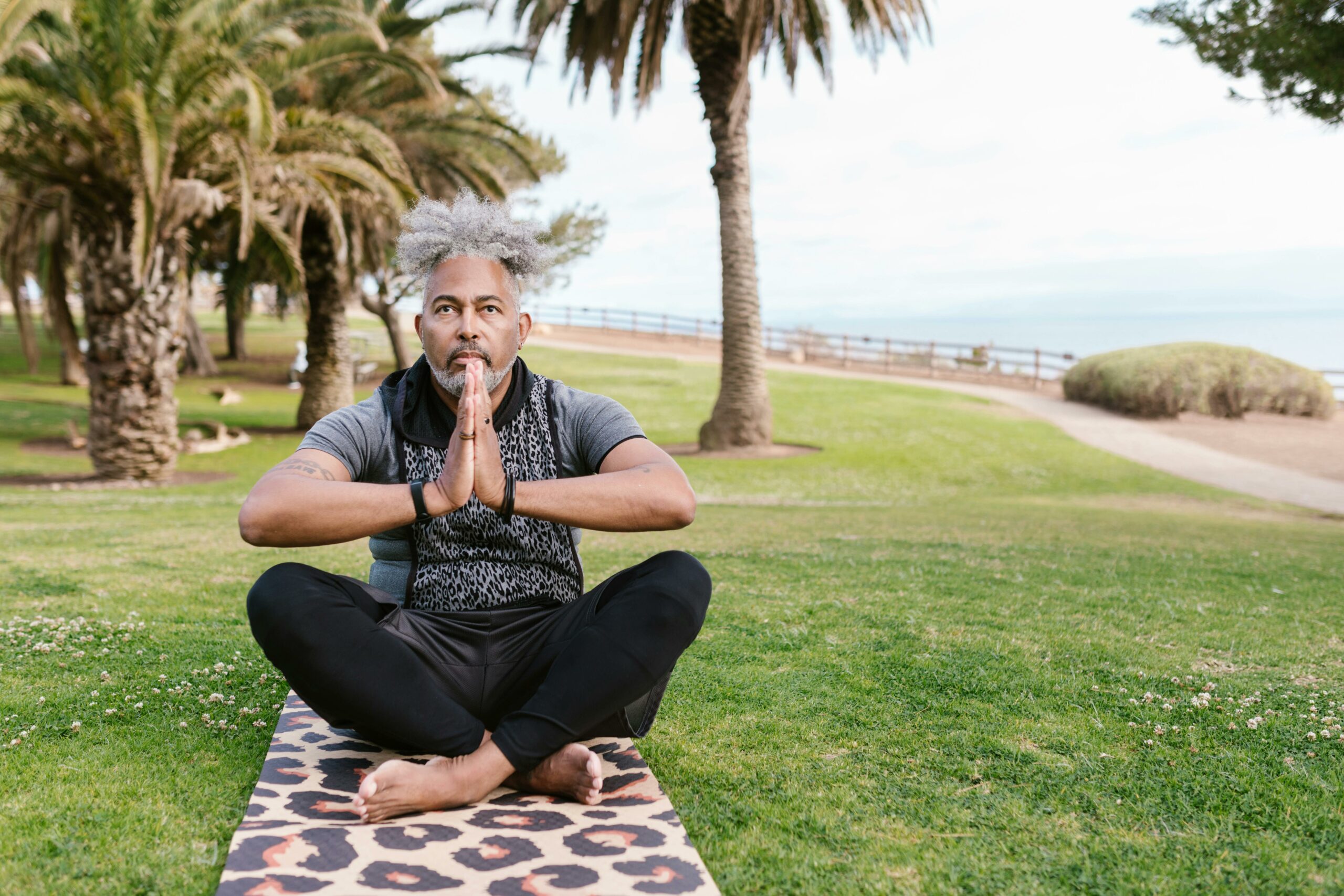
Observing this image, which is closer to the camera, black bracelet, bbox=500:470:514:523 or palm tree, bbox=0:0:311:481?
black bracelet, bbox=500:470:514:523

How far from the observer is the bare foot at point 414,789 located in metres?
2.64

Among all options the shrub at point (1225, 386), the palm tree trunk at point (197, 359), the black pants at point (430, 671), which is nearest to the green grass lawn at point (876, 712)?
the black pants at point (430, 671)

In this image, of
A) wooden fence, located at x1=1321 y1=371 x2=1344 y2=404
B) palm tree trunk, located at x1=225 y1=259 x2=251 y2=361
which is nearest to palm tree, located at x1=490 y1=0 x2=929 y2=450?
palm tree trunk, located at x1=225 y1=259 x2=251 y2=361

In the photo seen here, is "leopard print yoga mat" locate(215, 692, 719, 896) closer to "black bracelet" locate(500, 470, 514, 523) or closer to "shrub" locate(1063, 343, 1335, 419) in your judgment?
"black bracelet" locate(500, 470, 514, 523)

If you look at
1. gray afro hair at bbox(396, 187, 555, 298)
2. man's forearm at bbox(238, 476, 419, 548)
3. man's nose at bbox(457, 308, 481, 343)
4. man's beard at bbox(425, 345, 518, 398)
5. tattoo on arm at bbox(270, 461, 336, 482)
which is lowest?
man's forearm at bbox(238, 476, 419, 548)

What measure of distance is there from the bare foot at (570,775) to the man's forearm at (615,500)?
60cm

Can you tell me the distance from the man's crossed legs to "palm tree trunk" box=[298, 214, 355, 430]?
17.8m

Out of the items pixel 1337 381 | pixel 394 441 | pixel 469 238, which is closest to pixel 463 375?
pixel 394 441

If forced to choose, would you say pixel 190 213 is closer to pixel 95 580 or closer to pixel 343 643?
pixel 95 580

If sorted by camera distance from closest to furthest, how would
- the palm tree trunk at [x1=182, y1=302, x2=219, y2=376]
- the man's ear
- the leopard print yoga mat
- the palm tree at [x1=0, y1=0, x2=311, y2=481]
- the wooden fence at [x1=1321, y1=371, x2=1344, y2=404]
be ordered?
the leopard print yoga mat < the man's ear < the palm tree at [x1=0, y1=0, x2=311, y2=481] < the wooden fence at [x1=1321, y1=371, x2=1344, y2=404] < the palm tree trunk at [x1=182, y1=302, x2=219, y2=376]

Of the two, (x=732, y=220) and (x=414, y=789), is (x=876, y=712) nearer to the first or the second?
(x=414, y=789)

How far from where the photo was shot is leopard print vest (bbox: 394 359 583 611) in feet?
10.6

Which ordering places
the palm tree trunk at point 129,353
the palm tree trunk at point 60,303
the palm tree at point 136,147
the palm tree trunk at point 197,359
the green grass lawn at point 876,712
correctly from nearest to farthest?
the green grass lawn at point 876,712 < the palm tree at point 136,147 < the palm tree trunk at point 129,353 < the palm tree trunk at point 60,303 < the palm tree trunk at point 197,359

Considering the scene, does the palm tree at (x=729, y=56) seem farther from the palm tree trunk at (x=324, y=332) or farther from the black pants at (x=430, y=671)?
the black pants at (x=430, y=671)
